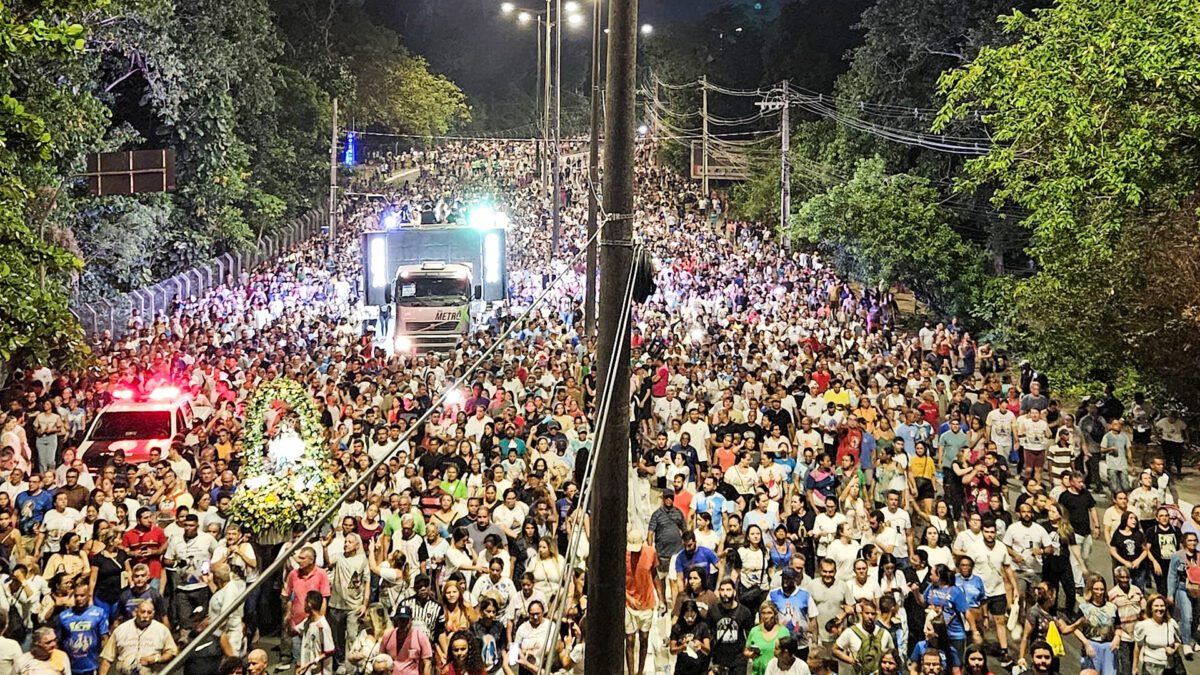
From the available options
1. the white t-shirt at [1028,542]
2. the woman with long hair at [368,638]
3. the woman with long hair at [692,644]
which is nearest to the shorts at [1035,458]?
the white t-shirt at [1028,542]

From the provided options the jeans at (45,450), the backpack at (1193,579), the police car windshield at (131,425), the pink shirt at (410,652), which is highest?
the police car windshield at (131,425)

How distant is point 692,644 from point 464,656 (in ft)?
5.49

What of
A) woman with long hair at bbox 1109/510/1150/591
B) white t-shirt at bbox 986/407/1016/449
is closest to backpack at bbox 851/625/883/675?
woman with long hair at bbox 1109/510/1150/591

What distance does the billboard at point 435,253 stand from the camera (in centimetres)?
2473

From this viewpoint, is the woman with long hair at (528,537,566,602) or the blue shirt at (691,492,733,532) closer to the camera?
the woman with long hair at (528,537,566,602)

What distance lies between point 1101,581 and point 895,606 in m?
1.59

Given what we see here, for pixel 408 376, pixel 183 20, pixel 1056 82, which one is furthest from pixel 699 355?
pixel 183 20

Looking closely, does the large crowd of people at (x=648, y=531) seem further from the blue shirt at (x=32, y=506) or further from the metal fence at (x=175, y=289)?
the metal fence at (x=175, y=289)

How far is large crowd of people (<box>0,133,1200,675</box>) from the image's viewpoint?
341 inches

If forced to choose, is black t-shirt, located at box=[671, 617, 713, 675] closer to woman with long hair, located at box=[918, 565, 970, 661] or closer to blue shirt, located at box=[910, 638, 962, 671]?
blue shirt, located at box=[910, 638, 962, 671]

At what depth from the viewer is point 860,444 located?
13.5m

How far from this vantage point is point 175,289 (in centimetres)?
3105

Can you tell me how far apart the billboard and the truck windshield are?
0.50 meters

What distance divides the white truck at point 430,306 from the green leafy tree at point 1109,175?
10.4 m
